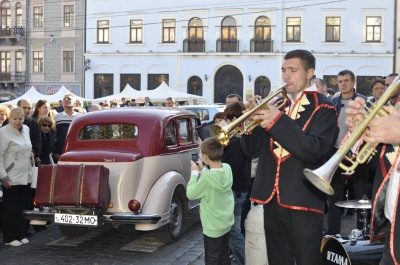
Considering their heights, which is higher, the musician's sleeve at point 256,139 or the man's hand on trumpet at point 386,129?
the man's hand on trumpet at point 386,129

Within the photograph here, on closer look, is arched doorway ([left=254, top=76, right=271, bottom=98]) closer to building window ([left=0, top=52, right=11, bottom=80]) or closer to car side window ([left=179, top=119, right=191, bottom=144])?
building window ([left=0, top=52, right=11, bottom=80])

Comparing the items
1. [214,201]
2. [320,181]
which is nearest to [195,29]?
[214,201]

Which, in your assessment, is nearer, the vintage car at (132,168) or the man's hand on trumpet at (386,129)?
the man's hand on trumpet at (386,129)

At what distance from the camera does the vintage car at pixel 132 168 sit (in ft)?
22.8

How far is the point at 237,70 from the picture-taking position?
119 feet

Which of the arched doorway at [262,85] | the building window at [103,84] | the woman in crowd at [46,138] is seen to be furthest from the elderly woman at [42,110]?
the building window at [103,84]

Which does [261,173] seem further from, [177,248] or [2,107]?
[2,107]

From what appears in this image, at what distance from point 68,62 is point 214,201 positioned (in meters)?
35.0

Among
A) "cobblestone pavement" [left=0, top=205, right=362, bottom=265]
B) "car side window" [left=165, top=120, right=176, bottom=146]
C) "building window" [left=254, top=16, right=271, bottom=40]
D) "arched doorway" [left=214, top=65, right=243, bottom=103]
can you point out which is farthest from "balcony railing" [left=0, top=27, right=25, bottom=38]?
"car side window" [left=165, top=120, right=176, bottom=146]

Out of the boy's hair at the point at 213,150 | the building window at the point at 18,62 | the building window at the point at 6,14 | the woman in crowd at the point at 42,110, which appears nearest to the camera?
the boy's hair at the point at 213,150

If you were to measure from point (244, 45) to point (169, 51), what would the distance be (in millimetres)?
5115

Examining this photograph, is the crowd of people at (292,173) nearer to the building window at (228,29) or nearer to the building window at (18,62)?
the building window at (228,29)

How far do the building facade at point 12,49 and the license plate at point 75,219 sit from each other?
34.2m

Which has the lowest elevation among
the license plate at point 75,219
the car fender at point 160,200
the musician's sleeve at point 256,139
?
the license plate at point 75,219
